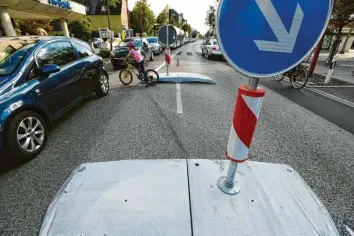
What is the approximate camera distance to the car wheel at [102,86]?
5.61 metres

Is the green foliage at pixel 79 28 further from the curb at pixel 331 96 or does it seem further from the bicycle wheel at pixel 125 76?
the curb at pixel 331 96

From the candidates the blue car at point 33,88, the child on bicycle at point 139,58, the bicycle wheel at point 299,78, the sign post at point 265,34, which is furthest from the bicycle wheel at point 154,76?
the sign post at point 265,34

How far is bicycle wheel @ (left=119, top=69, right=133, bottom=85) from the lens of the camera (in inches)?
290

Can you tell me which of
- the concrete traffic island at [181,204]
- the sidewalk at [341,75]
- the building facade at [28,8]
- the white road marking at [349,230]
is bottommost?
the sidewalk at [341,75]

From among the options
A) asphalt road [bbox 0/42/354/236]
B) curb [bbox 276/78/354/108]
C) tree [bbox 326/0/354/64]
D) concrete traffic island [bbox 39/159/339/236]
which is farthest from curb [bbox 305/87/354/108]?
concrete traffic island [bbox 39/159/339/236]

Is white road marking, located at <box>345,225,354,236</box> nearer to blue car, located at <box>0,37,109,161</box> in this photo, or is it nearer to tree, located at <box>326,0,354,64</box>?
blue car, located at <box>0,37,109,161</box>

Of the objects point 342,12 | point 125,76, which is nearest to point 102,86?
point 125,76

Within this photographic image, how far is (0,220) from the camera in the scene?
199 cm

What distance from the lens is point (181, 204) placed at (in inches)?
76.7

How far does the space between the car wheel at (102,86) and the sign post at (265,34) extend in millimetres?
4921

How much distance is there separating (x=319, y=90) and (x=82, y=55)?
800 cm

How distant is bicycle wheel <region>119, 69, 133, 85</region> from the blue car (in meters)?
2.70

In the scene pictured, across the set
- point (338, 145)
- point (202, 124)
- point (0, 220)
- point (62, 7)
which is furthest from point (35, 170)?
point (62, 7)

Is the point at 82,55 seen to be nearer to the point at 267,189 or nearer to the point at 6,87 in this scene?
the point at 6,87
